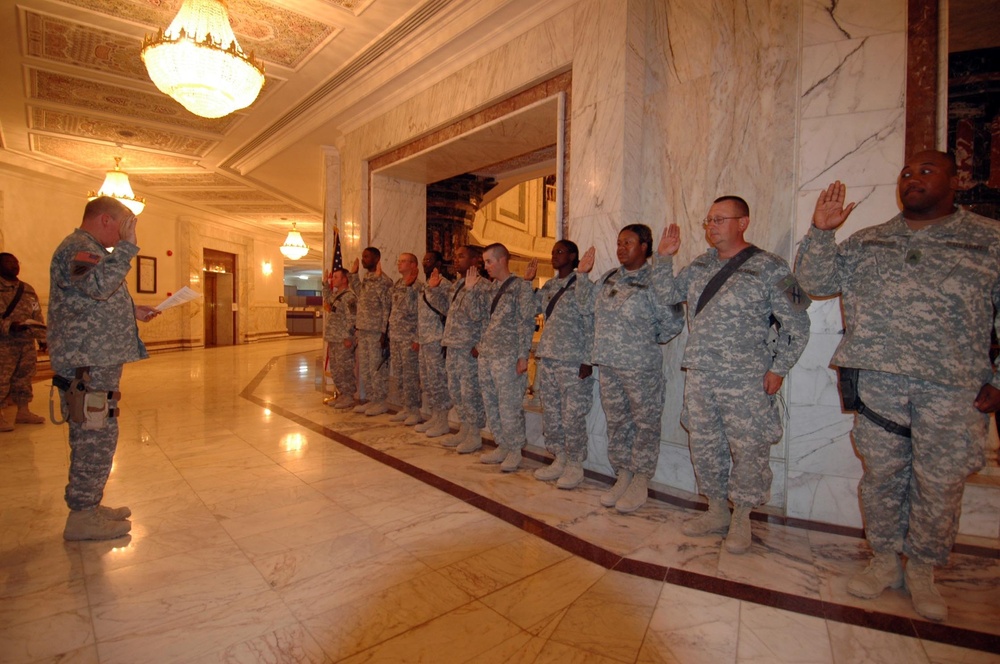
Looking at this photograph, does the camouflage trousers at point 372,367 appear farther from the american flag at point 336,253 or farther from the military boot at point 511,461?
the military boot at point 511,461

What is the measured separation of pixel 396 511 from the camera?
311cm

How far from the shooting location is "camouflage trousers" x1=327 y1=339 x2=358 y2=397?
620 cm

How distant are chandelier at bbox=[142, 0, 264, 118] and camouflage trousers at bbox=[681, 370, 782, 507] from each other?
14.5 ft

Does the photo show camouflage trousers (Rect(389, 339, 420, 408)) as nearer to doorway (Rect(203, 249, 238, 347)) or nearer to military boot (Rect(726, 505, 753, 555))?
military boot (Rect(726, 505, 753, 555))

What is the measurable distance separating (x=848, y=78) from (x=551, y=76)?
2.34m

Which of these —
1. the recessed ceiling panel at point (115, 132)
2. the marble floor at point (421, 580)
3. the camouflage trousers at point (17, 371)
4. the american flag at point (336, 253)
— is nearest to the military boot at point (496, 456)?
the marble floor at point (421, 580)

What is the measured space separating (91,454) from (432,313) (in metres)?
2.77

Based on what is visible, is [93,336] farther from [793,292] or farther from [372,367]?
[793,292]

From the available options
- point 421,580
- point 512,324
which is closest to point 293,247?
point 512,324

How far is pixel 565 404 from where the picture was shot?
364 cm

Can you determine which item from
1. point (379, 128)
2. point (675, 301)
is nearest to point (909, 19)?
point (675, 301)

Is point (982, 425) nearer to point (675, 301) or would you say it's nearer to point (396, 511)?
point (675, 301)

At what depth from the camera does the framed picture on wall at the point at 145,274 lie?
12492 mm

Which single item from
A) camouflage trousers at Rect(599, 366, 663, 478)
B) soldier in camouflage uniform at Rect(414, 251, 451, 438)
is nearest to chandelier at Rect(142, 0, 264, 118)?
soldier in camouflage uniform at Rect(414, 251, 451, 438)
